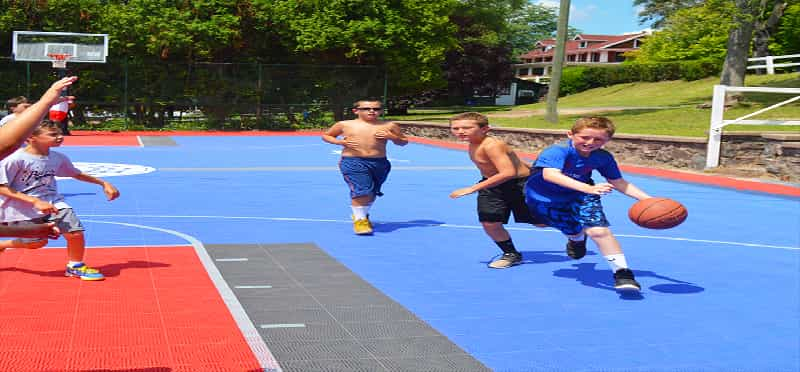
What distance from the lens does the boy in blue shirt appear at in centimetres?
711

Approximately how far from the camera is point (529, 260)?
903 cm

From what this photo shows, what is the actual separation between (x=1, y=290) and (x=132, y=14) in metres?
29.2

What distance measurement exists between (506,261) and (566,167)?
1534 millimetres

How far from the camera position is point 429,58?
39.9 metres

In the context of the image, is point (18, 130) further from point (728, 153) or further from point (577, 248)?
point (728, 153)

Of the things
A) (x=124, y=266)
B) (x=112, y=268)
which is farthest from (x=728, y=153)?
(x=112, y=268)

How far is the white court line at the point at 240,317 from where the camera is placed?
205 inches

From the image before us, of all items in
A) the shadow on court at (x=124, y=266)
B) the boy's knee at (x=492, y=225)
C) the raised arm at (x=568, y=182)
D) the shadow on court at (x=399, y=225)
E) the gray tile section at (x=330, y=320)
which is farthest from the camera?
the shadow on court at (x=399, y=225)

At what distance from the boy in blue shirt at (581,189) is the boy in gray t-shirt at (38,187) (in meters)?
3.50

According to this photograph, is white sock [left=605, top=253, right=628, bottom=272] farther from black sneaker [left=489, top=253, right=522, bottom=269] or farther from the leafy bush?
the leafy bush

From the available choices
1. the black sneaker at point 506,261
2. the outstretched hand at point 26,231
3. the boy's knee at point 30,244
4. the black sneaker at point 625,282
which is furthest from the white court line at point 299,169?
the outstretched hand at point 26,231

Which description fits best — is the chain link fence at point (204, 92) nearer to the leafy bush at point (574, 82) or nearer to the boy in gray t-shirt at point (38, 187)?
the leafy bush at point (574, 82)

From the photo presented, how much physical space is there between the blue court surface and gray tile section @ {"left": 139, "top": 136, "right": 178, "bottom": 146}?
8.70 meters

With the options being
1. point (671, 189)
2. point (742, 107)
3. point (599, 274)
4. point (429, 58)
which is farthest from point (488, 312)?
point (429, 58)
